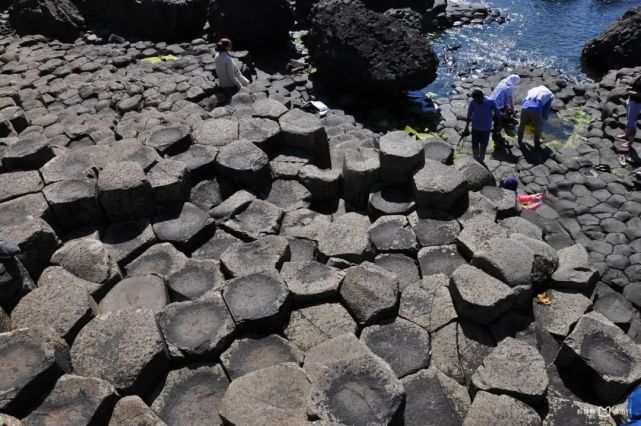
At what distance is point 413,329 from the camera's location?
521 cm

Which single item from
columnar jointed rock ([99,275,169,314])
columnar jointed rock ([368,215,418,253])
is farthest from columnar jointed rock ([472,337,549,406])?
columnar jointed rock ([99,275,169,314])

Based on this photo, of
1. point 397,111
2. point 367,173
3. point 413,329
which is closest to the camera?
point 413,329

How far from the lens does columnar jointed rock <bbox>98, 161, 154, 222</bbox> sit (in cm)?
624

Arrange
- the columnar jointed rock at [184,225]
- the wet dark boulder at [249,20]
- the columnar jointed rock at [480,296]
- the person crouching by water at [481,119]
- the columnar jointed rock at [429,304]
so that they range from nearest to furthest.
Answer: the columnar jointed rock at [480,296] → the columnar jointed rock at [429,304] → the columnar jointed rock at [184,225] → the person crouching by water at [481,119] → the wet dark boulder at [249,20]

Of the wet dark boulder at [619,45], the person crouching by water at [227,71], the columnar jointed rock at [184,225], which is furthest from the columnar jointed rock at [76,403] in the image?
the wet dark boulder at [619,45]

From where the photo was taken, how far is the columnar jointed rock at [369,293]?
525 centimetres

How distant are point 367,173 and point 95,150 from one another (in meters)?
3.81

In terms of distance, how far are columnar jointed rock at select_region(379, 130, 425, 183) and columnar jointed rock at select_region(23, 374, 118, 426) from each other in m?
4.30

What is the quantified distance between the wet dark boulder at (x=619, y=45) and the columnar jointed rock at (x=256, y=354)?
1390 centimetres

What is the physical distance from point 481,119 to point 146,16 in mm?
9001

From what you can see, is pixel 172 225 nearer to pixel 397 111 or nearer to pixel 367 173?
pixel 367 173

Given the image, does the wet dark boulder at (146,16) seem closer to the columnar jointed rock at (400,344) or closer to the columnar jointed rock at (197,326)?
the columnar jointed rock at (197,326)

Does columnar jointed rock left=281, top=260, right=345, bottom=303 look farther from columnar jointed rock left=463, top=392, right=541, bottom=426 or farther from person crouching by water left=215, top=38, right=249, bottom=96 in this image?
person crouching by water left=215, top=38, right=249, bottom=96

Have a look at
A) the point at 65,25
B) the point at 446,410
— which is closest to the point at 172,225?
the point at 446,410
